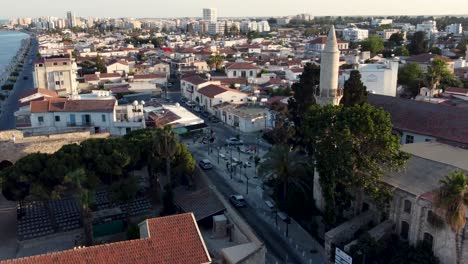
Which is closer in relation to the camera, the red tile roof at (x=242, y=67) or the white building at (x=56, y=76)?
the white building at (x=56, y=76)

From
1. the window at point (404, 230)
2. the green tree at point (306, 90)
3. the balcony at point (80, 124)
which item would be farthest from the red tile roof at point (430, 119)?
the balcony at point (80, 124)

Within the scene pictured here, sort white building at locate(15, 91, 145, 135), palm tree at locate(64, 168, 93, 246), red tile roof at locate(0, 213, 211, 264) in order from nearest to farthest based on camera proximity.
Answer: red tile roof at locate(0, 213, 211, 264)
palm tree at locate(64, 168, 93, 246)
white building at locate(15, 91, 145, 135)

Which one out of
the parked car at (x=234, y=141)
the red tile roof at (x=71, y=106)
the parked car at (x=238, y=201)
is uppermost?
the red tile roof at (x=71, y=106)

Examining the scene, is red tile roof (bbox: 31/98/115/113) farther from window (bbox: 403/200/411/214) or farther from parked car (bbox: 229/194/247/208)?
window (bbox: 403/200/411/214)

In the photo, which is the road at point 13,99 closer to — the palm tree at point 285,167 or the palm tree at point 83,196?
the palm tree at point 83,196

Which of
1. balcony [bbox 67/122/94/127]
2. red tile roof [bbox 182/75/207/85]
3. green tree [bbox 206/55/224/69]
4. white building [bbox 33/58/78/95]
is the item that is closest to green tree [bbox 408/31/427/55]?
green tree [bbox 206/55/224/69]

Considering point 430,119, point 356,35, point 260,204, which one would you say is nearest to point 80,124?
point 260,204
